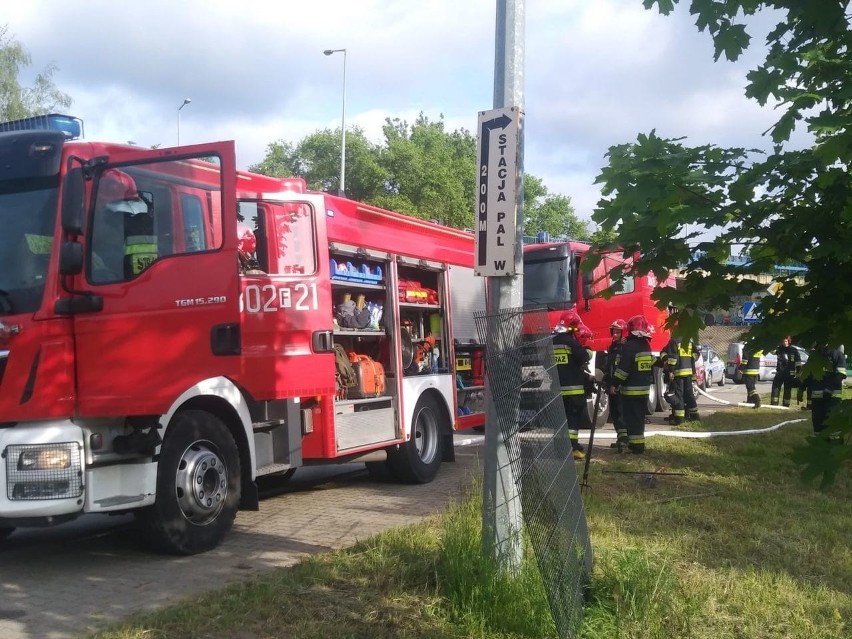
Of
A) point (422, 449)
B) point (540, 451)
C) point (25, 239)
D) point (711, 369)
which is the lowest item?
point (422, 449)

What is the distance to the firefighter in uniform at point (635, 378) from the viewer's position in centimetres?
1069

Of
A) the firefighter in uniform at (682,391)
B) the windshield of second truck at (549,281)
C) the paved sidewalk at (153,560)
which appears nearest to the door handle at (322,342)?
the paved sidewalk at (153,560)

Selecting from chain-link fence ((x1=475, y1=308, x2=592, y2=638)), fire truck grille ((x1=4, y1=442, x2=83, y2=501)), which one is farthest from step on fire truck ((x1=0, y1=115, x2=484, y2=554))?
chain-link fence ((x1=475, y1=308, x2=592, y2=638))

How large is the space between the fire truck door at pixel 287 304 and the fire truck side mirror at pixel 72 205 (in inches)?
64.5

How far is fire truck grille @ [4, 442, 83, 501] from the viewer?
524 centimetres

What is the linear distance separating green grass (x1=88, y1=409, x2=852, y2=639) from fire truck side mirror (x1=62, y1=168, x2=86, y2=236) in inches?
94.0

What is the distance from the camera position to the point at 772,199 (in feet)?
11.4

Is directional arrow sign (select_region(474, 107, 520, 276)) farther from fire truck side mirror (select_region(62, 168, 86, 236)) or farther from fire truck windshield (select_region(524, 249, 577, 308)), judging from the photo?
fire truck windshield (select_region(524, 249, 577, 308))

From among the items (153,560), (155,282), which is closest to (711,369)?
(153,560)

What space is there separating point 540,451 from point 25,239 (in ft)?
11.7

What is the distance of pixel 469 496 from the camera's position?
5.72m

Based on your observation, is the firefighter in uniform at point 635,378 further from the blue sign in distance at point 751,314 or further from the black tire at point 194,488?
the blue sign in distance at point 751,314

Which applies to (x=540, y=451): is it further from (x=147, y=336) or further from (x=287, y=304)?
(x=287, y=304)

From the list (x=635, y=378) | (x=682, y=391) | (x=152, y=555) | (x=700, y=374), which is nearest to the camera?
(x=152, y=555)
